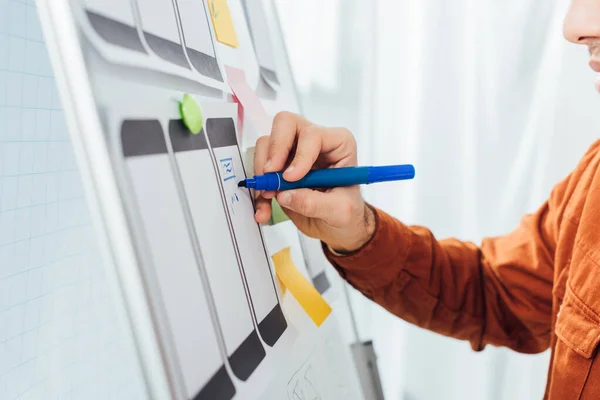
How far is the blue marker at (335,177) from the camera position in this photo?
458mm

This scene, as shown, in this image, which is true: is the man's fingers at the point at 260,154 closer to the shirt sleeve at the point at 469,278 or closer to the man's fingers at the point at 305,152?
the man's fingers at the point at 305,152

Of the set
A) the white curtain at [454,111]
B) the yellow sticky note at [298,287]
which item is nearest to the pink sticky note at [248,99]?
the yellow sticky note at [298,287]

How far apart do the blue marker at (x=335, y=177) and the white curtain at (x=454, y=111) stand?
49 centimetres

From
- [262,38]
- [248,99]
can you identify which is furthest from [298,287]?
[262,38]

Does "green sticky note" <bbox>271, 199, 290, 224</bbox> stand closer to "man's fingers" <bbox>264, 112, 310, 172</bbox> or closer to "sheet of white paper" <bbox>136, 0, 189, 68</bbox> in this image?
"man's fingers" <bbox>264, 112, 310, 172</bbox>

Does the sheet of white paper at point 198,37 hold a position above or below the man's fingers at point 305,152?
above

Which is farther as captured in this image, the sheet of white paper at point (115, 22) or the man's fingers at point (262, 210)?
the man's fingers at point (262, 210)

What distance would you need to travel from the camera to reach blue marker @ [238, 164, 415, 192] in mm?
458

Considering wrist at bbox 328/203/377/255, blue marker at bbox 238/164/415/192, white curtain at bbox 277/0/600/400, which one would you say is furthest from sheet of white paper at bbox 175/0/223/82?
white curtain at bbox 277/0/600/400

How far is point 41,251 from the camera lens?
432 millimetres

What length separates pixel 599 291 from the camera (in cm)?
59

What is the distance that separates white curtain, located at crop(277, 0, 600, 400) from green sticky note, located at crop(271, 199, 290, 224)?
0.52 meters

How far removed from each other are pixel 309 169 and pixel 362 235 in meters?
0.18

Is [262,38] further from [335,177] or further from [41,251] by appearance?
[41,251]
